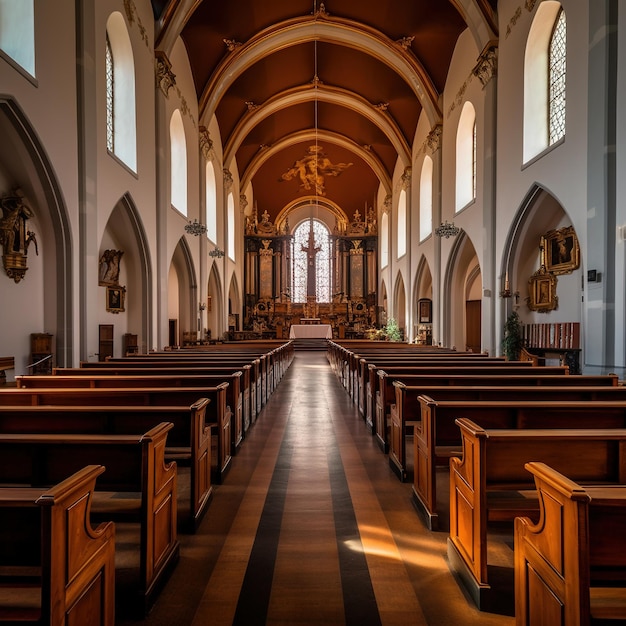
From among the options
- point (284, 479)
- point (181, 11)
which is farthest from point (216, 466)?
point (181, 11)

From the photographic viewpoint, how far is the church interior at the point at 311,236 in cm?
310

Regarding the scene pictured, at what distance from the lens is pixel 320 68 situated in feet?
70.2

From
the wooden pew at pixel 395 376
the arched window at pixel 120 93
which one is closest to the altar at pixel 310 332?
the arched window at pixel 120 93

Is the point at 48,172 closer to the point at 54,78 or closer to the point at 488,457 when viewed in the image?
the point at 54,78

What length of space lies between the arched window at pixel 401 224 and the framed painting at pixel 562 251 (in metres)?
13.4

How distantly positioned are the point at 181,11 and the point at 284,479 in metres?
13.8

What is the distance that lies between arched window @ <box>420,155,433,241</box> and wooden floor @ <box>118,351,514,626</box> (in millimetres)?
16398

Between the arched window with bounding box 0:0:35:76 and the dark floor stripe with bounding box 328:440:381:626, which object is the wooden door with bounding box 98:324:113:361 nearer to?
the arched window with bounding box 0:0:35:76

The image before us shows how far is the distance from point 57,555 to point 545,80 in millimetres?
12445

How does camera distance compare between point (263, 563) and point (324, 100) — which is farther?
point (324, 100)

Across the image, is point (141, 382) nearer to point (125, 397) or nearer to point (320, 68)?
point (125, 397)

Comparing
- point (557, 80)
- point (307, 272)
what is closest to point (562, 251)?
point (557, 80)

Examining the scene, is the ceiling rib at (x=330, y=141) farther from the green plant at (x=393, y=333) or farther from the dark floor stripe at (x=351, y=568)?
the dark floor stripe at (x=351, y=568)

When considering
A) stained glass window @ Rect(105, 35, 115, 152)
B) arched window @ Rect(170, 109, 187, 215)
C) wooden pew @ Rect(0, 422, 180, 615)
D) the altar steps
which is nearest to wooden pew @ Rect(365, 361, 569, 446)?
wooden pew @ Rect(0, 422, 180, 615)
